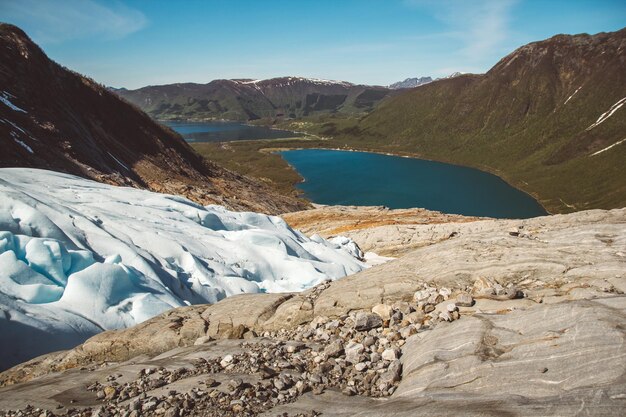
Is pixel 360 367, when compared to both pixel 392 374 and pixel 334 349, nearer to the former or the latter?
pixel 392 374

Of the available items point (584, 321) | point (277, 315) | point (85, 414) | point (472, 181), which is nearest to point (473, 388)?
point (584, 321)

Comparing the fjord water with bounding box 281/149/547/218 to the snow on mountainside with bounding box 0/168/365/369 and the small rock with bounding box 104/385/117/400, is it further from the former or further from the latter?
the small rock with bounding box 104/385/117/400

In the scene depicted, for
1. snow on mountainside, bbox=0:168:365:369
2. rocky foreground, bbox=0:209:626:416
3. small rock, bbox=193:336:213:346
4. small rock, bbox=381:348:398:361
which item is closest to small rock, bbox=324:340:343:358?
rocky foreground, bbox=0:209:626:416

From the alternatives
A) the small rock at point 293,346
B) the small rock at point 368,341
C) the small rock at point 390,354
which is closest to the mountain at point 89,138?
the small rock at point 293,346

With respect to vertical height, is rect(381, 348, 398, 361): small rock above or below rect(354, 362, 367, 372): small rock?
above

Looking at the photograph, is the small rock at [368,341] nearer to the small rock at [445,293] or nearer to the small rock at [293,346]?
the small rock at [293,346]
